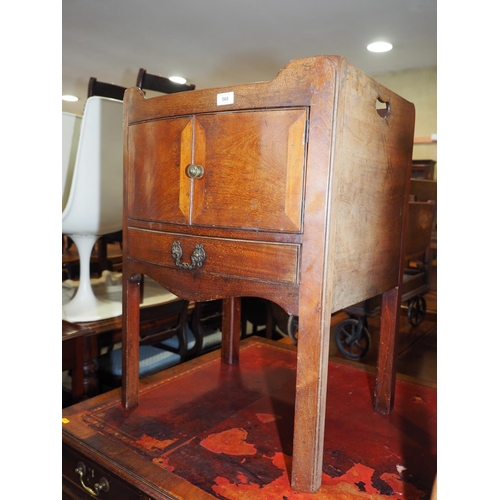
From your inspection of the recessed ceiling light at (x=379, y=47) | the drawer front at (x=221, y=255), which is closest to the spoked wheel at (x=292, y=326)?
the drawer front at (x=221, y=255)

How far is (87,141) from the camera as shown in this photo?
1647mm

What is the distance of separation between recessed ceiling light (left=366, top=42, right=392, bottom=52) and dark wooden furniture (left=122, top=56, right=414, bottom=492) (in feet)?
9.27

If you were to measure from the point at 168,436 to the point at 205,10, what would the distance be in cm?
280

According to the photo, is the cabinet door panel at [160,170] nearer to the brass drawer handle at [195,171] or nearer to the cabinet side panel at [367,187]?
the brass drawer handle at [195,171]

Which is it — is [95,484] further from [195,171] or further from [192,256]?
[195,171]

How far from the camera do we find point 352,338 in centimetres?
220

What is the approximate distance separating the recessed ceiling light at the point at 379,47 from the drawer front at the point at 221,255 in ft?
10.3

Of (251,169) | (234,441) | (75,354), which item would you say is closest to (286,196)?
(251,169)

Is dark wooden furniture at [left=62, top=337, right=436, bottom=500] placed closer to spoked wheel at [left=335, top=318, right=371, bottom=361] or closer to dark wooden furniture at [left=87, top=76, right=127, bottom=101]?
spoked wheel at [left=335, top=318, right=371, bottom=361]

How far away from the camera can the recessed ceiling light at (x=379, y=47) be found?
3537 millimetres

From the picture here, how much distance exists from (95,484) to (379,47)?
11.8 feet

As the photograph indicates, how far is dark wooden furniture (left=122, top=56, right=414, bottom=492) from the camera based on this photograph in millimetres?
771
